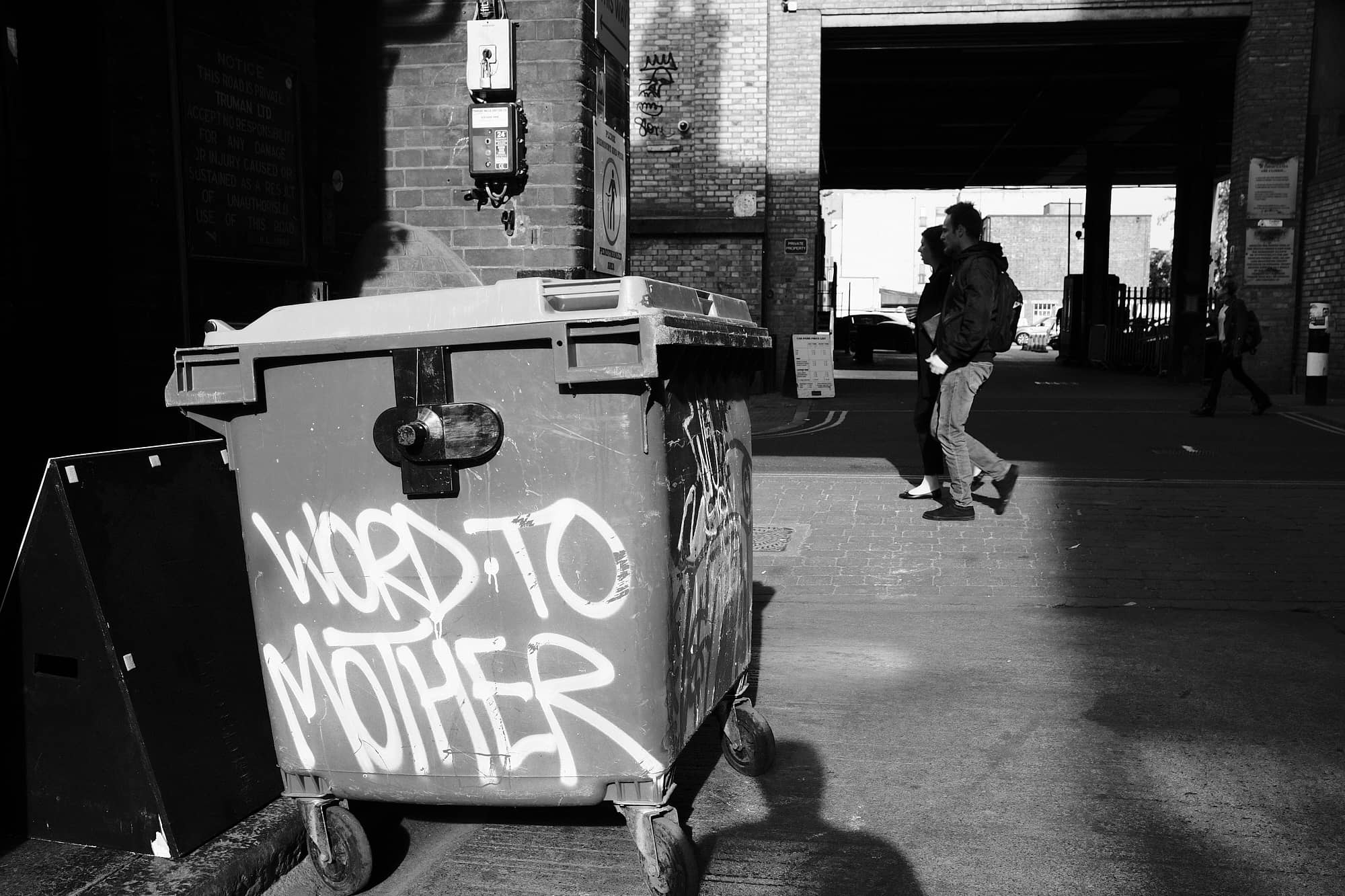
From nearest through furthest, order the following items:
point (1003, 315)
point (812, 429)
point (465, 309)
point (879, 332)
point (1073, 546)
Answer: point (465, 309), point (1073, 546), point (1003, 315), point (812, 429), point (879, 332)

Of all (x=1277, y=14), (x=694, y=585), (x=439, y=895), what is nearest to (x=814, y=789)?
(x=694, y=585)

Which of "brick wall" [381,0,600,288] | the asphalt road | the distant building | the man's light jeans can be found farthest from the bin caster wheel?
the distant building

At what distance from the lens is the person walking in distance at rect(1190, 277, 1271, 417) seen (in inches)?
546

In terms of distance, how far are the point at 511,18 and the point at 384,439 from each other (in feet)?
10.4

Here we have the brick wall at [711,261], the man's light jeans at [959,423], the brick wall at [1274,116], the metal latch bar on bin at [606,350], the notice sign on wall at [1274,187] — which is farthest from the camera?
the brick wall at [711,261]

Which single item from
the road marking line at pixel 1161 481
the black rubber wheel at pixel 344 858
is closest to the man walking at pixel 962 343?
the road marking line at pixel 1161 481

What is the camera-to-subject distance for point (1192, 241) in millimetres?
22484

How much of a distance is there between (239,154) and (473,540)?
3030mm

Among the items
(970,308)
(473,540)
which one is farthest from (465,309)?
(970,308)

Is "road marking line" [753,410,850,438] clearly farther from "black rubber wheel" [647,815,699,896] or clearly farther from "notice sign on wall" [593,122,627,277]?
"black rubber wheel" [647,815,699,896]

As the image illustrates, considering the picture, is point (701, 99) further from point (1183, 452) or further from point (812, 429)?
point (1183, 452)

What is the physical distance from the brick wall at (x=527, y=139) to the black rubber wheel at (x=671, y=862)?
10.6 ft

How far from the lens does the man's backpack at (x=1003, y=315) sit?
23.4ft

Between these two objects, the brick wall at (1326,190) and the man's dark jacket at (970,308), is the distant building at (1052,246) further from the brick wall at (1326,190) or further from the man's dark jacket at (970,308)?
the man's dark jacket at (970,308)
